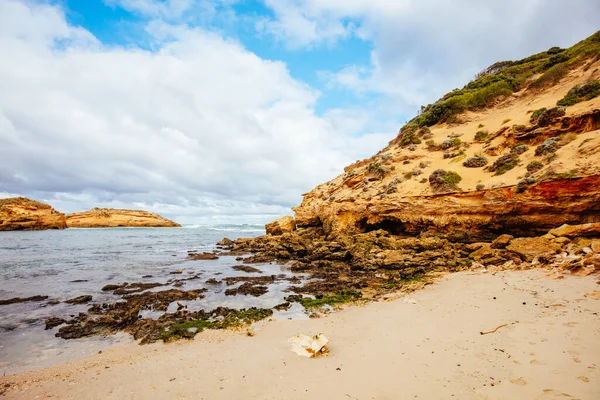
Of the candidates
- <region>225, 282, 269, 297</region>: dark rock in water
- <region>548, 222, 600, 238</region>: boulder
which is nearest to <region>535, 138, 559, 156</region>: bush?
<region>548, 222, 600, 238</region>: boulder

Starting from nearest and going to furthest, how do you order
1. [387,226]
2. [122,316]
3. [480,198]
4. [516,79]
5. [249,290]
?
[122,316] → [249,290] → [480,198] → [387,226] → [516,79]

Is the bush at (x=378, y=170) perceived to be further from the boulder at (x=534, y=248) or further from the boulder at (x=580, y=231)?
the boulder at (x=580, y=231)

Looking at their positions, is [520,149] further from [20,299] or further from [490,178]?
[20,299]

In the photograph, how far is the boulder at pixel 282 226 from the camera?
3347 centimetres

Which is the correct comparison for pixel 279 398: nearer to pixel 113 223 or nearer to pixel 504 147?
pixel 504 147

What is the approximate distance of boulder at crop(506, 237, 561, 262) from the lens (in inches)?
424

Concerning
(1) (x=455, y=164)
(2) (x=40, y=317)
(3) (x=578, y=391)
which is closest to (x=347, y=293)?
(3) (x=578, y=391)

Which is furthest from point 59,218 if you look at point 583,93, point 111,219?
point 583,93

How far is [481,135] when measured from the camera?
73.5 ft

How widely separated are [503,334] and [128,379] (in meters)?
8.10

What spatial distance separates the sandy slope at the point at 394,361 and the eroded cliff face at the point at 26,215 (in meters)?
75.9

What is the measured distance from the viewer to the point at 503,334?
18.8ft

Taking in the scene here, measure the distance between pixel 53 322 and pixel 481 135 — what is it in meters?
29.1

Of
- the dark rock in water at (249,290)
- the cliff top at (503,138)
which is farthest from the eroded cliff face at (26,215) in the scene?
the dark rock in water at (249,290)
